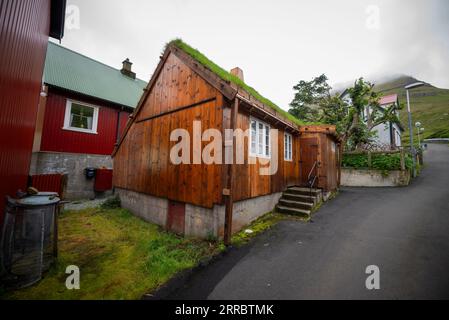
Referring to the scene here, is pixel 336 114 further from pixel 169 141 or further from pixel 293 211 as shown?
pixel 169 141

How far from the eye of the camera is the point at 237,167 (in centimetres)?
586

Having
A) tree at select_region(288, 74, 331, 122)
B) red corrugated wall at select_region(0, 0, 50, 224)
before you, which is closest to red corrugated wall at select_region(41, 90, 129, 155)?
red corrugated wall at select_region(0, 0, 50, 224)

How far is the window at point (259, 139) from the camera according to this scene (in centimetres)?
671

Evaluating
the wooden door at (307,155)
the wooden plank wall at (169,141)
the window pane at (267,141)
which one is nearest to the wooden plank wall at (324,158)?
the wooden door at (307,155)

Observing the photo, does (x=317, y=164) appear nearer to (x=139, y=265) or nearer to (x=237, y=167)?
(x=237, y=167)

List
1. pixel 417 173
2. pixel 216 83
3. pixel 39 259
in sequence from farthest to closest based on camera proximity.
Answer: pixel 417 173, pixel 216 83, pixel 39 259

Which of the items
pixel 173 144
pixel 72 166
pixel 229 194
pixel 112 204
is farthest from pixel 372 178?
pixel 72 166

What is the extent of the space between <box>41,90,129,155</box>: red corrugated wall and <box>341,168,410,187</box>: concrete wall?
17009 mm

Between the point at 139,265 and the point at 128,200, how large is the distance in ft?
18.6

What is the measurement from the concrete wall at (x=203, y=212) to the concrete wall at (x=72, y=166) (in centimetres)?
410

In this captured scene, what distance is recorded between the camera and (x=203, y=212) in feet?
18.7

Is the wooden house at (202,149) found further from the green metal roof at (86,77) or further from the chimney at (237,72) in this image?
the green metal roof at (86,77)

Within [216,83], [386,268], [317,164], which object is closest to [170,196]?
[216,83]

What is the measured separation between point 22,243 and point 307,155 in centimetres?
1076
